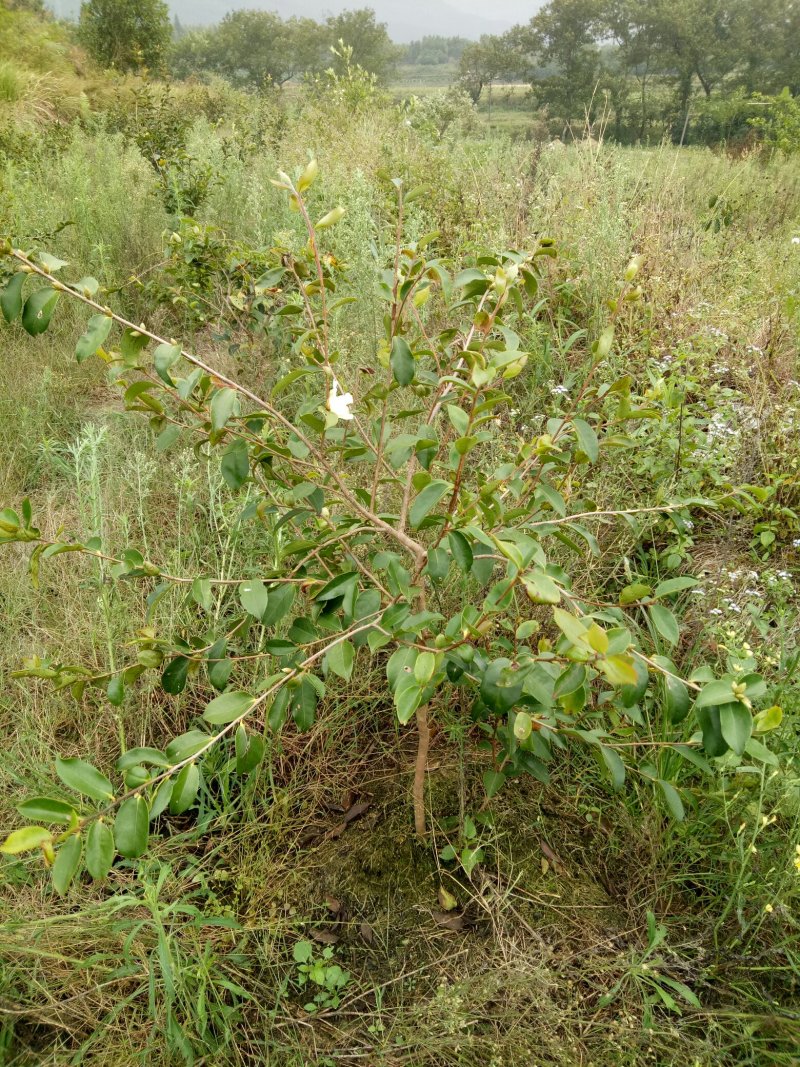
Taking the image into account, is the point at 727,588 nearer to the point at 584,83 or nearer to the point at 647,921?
the point at 647,921

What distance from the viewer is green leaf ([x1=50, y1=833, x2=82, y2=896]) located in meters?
0.73

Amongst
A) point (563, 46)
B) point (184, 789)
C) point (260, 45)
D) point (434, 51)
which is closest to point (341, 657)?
point (184, 789)

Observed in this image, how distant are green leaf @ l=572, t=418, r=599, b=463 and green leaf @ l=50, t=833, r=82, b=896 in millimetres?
929

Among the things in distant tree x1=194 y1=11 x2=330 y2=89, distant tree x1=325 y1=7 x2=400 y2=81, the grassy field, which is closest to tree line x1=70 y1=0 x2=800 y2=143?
distant tree x1=325 y1=7 x2=400 y2=81

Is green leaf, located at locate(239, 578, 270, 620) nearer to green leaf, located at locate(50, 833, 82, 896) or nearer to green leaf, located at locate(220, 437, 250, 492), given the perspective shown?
green leaf, located at locate(220, 437, 250, 492)

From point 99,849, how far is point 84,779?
0.30 ft

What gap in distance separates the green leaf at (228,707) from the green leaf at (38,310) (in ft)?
1.86

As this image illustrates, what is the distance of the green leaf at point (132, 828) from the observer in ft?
2.58

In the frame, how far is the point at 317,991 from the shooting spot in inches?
52.7

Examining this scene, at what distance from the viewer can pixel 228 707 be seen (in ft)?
3.06

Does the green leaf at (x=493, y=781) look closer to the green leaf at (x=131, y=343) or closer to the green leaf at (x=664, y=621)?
the green leaf at (x=664, y=621)

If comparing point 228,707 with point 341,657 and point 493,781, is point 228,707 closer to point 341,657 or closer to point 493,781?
point 341,657

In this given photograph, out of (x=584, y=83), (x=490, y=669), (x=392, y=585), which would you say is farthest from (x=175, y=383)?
(x=584, y=83)

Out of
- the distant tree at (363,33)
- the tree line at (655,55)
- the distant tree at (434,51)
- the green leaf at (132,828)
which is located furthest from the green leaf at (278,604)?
the distant tree at (434,51)
